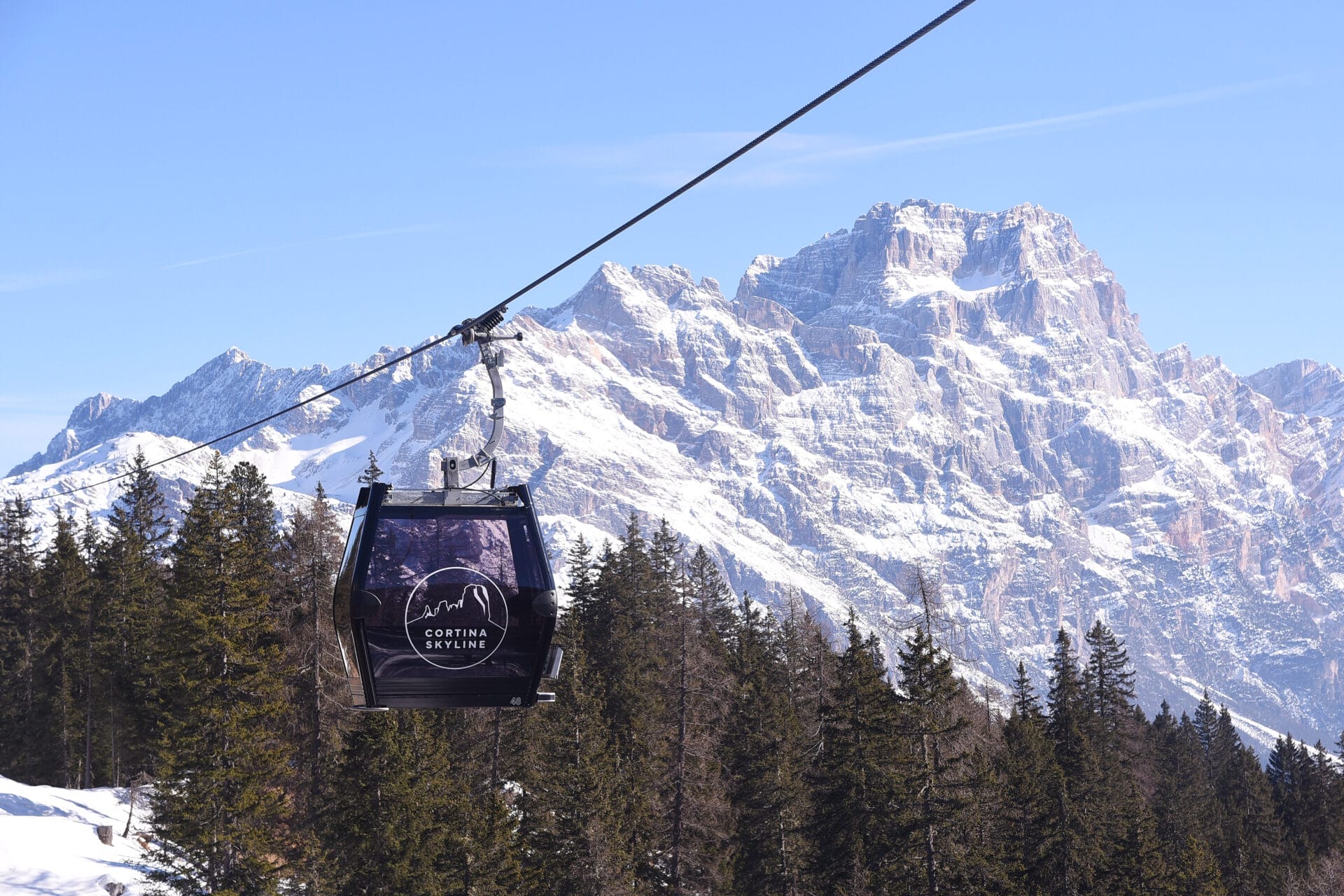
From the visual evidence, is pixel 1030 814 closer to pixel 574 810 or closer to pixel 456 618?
pixel 574 810

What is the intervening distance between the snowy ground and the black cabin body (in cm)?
3131

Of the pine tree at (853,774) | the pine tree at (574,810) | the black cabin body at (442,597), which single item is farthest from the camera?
the pine tree at (853,774)

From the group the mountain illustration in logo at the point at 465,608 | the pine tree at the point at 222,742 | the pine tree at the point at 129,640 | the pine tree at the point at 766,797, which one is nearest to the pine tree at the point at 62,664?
the pine tree at the point at 129,640

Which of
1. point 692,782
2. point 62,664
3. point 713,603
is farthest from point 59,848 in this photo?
point 713,603

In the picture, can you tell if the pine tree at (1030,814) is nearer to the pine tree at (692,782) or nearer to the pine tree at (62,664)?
the pine tree at (692,782)

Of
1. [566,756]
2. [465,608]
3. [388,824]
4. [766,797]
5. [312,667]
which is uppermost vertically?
[465,608]

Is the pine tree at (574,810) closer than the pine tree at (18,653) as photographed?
Yes

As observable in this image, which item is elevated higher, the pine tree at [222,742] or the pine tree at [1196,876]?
the pine tree at [222,742]

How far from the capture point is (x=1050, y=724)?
6931 centimetres

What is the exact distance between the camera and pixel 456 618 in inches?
573

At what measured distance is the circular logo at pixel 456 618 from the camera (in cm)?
1444

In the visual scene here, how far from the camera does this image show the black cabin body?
14.4m

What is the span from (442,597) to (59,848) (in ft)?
132

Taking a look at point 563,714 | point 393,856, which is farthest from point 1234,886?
point 393,856
